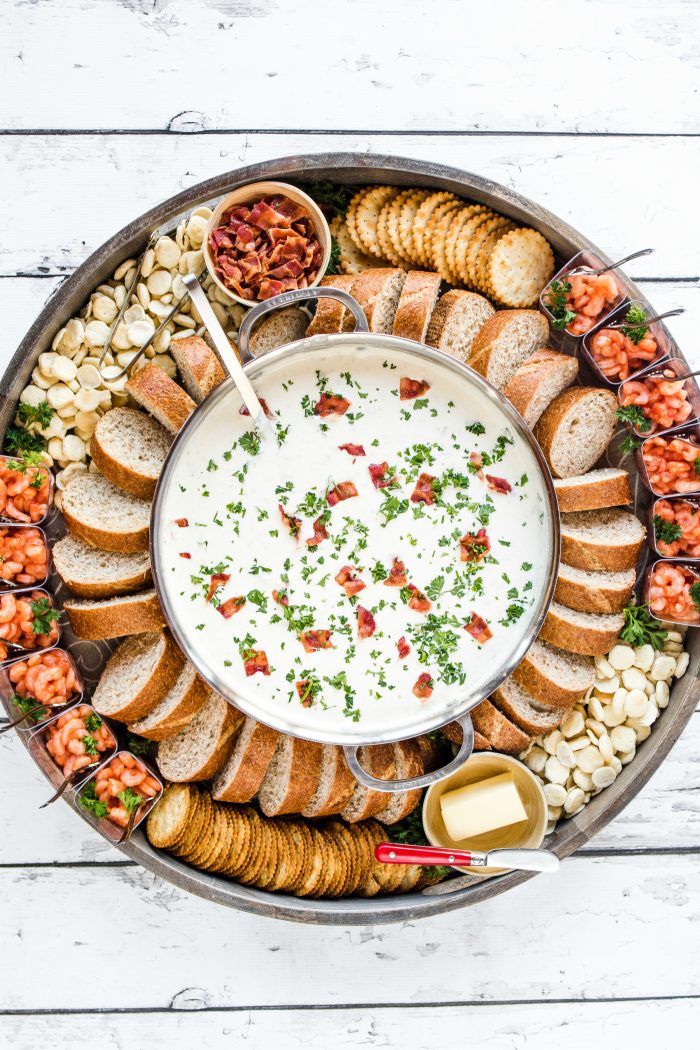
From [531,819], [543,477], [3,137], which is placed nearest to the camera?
[543,477]

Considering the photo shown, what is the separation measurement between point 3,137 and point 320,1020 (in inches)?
139

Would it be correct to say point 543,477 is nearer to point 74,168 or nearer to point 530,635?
point 530,635

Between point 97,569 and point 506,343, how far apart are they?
1.53m

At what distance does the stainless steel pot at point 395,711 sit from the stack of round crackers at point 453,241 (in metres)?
0.38

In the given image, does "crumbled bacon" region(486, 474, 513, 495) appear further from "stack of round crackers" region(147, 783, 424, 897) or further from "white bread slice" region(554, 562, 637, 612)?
"stack of round crackers" region(147, 783, 424, 897)

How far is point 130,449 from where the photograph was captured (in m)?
2.82

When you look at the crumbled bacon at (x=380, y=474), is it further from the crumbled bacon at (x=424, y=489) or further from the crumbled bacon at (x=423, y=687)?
the crumbled bacon at (x=423, y=687)

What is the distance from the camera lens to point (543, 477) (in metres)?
2.72

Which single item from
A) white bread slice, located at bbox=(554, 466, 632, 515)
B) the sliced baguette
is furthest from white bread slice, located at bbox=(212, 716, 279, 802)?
white bread slice, located at bbox=(554, 466, 632, 515)

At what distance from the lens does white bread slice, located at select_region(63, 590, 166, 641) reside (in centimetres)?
272

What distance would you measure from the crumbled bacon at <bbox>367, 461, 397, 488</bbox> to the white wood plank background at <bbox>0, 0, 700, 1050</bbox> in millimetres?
1249

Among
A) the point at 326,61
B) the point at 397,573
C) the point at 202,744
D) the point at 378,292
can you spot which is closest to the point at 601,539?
the point at 397,573

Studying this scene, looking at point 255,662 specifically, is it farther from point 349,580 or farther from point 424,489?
point 424,489

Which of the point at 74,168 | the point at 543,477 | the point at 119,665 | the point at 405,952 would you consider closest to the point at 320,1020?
the point at 405,952
